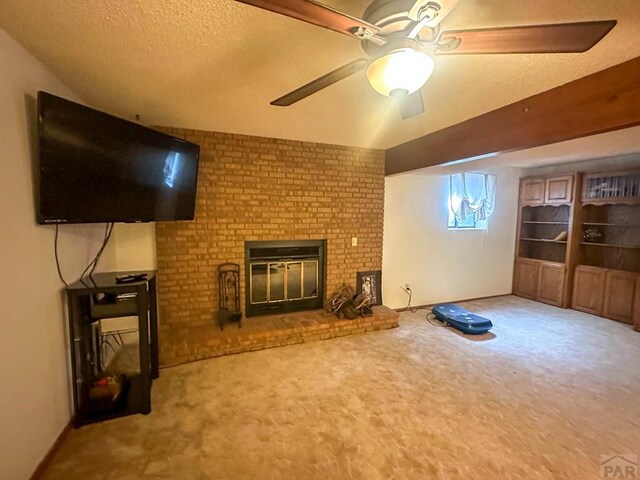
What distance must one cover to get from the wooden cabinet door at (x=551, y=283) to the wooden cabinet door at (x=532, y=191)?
1058 mm

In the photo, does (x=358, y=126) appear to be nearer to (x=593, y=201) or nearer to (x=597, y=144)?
(x=597, y=144)

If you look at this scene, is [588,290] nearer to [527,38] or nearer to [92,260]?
[527,38]

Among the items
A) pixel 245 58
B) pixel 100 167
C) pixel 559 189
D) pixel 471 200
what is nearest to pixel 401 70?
pixel 245 58

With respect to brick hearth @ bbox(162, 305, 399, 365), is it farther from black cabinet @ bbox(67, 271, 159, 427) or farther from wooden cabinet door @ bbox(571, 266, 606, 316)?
wooden cabinet door @ bbox(571, 266, 606, 316)

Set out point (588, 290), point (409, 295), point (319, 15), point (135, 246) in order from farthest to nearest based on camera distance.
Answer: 1. point (409, 295)
2. point (588, 290)
3. point (135, 246)
4. point (319, 15)

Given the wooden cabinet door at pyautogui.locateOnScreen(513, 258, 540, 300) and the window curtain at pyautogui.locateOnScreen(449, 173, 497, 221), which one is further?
the wooden cabinet door at pyautogui.locateOnScreen(513, 258, 540, 300)

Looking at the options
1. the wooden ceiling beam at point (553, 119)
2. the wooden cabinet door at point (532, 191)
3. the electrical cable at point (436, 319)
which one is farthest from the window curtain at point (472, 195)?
the wooden ceiling beam at point (553, 119)

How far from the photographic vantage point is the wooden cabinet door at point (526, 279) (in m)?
5.04

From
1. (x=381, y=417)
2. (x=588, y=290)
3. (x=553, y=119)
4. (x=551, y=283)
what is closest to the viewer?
(x=553, y=119)

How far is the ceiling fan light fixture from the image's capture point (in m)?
1.09

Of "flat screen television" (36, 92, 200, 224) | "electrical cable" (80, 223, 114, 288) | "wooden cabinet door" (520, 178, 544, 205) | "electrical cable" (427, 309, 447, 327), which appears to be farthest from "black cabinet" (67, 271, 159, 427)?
"wooden cabinet door" (520, 178, 544, 205)

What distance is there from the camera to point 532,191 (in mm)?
5016

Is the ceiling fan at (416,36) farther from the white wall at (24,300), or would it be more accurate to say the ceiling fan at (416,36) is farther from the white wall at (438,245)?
the white wall at (438,245)

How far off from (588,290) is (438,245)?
2.21 metres
